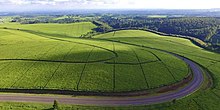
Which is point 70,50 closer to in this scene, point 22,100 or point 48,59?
point 48,59

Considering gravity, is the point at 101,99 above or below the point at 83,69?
below

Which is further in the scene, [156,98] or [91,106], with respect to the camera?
[156,98]

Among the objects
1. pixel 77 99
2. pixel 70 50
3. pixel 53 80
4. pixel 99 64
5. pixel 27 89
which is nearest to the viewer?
pixel 77 99

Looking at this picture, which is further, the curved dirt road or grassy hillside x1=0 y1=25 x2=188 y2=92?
grassy hillside x1=0 y1=25 x2=188 y2=92

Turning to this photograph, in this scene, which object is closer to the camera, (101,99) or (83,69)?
(101,99)

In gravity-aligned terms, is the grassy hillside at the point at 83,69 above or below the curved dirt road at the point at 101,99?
above

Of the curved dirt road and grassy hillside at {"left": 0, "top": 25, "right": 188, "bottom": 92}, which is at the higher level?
grassy hillside at {"left": 0, "top": 25, "right": 188, "bottom": 92}

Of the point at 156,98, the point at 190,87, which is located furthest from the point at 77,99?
the point at 190,87

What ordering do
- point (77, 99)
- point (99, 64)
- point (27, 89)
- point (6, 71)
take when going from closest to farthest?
1. point (77, 99)
2. point (27, 89)
3. point (6, 71)
4. point (99, 64)

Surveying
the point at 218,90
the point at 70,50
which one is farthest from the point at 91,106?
the point at 70,50

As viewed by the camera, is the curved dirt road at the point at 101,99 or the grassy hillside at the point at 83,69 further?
the grassy hillside at the point at 83,69
